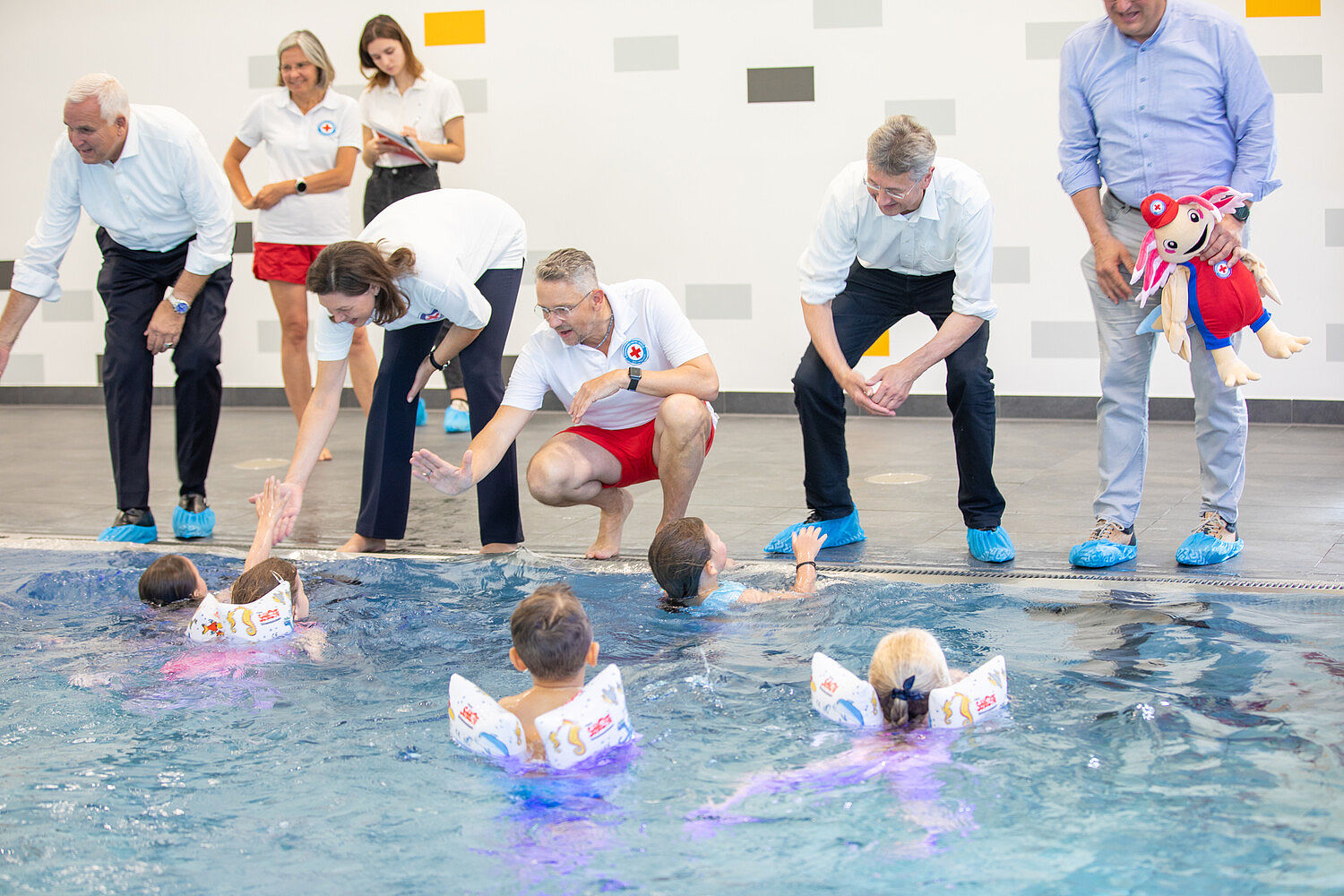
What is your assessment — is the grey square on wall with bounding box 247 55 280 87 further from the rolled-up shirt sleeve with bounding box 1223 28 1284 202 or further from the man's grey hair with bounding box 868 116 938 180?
the rolled-up shirt sleeve with bounding box 1223 28 1284 202

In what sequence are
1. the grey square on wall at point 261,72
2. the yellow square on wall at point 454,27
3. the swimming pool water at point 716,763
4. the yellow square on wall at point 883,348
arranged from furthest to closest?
the grey square on wall at point 261,72
the yellow square on wall at point 454,27
the yellow square on wall at point 883,348
the swimming pool water at point 716,763

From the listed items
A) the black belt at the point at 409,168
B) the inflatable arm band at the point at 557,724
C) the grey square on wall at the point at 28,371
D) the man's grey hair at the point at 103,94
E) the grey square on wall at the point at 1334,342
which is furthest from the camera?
the grey square on wall at the point at 28,371

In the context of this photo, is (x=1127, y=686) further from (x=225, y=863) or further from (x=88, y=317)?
(x=88, y=317)

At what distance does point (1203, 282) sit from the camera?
4031mm

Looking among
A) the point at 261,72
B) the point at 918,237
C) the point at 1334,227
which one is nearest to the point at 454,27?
the point at 261,72

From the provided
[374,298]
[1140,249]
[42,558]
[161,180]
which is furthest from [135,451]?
[1140,249]

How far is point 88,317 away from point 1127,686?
353 inches

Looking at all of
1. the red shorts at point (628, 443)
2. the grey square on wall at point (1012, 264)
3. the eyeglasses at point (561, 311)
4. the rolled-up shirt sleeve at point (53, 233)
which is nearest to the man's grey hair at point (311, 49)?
the rolled-up shirt sleeve at point (53, 233)

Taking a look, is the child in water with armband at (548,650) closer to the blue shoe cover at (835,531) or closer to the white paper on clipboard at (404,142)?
the blue shoe cover at (835,531)

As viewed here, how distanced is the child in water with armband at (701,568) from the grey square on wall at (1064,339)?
4.41 m

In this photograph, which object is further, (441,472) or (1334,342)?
(1334,342)

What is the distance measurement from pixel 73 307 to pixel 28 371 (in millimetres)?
654

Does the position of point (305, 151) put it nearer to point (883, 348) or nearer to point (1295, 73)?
point (883, 348)

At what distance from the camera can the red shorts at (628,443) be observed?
4.50 metres
